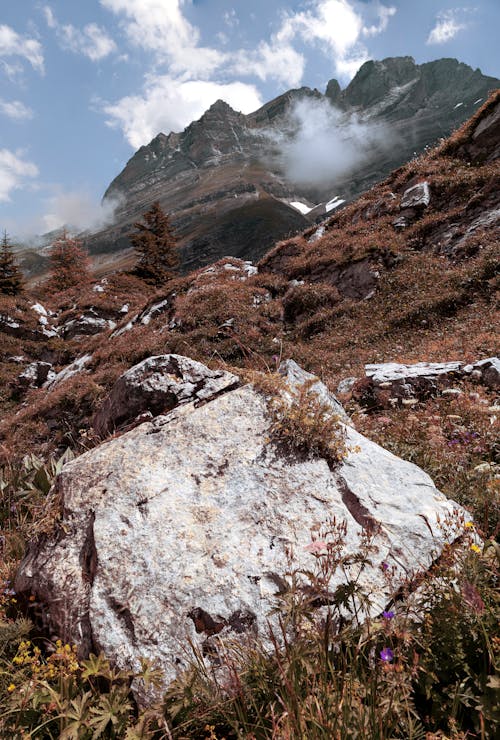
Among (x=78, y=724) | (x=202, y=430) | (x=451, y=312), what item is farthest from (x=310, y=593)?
(x=451, y=312)

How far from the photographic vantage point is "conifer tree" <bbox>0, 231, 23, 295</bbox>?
33625 millimetres

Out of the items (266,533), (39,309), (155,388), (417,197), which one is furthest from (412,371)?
(39,309)

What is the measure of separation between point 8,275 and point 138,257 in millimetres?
12493

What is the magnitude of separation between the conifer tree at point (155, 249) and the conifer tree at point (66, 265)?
30.0 feet

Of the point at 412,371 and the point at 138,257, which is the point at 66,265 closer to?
the point at 138,257

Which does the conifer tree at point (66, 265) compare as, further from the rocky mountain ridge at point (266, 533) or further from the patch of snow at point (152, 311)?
the rocky mountain ridge at point (266, 533)

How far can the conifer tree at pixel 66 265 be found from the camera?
149ft

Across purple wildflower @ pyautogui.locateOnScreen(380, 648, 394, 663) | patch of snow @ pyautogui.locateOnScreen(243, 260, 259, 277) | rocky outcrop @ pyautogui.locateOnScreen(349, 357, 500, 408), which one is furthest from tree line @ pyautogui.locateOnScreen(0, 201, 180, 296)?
purple wildflower @ pyautogui.locateOnScreen(380, 648, 394, 663)

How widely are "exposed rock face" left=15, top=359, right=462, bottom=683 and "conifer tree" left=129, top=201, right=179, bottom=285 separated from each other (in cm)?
3718

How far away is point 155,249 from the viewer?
41812 mm

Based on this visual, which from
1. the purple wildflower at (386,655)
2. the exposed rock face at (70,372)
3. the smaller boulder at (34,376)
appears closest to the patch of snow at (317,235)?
the exposed rock face at (70,372)

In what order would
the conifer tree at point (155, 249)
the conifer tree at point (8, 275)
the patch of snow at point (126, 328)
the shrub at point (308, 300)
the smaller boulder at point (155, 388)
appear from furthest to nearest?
1. the conifer tree at point (155, 249)
2. the conifer tree at point (8, 275)
3. the patch of snow at point (126, 328)
4. the shrub at point (308, 300)
5. the smaller boulder at point (155, 388)

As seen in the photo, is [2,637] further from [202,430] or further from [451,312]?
[451,312]

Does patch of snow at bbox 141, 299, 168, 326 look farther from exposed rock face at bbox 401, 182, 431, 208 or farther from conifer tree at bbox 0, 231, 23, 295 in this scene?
conifer tree at bbox 0, 231, 23, 295
